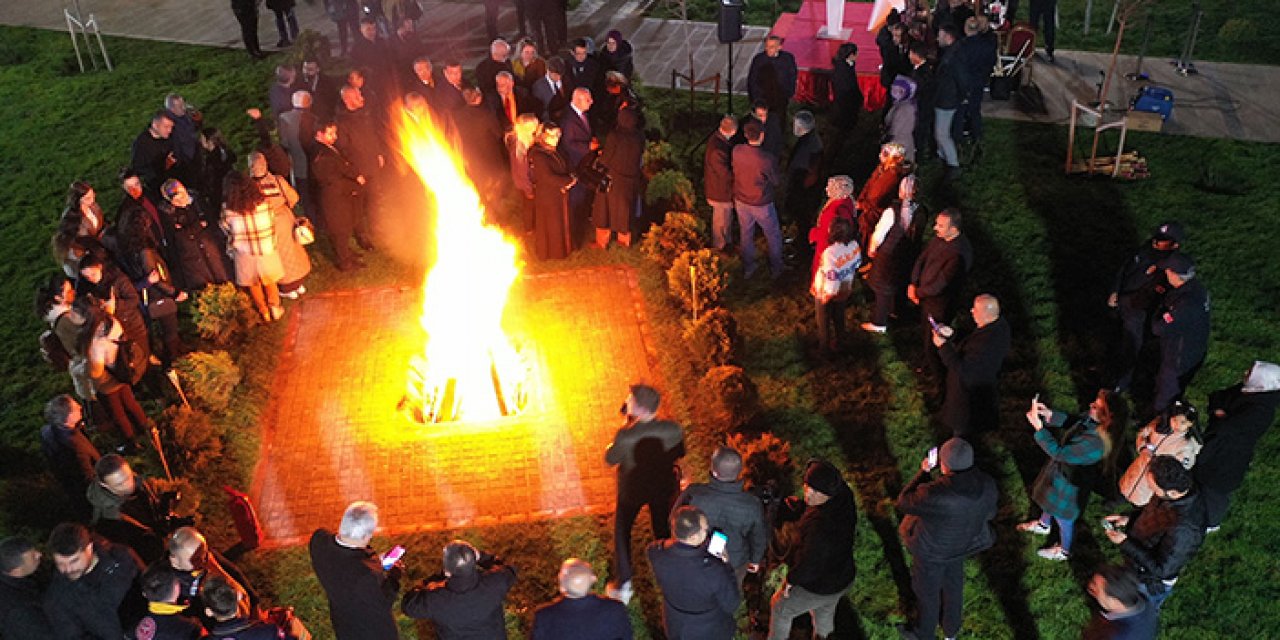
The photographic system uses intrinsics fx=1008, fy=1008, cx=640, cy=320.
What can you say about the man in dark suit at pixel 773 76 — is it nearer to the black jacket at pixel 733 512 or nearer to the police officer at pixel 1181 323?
the police officer at pixel 1181 323

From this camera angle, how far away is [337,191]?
12.1m

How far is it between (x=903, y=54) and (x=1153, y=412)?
7325 mm

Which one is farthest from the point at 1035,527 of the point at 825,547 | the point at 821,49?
the point at 821,49

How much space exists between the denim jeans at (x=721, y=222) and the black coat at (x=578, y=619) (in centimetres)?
678

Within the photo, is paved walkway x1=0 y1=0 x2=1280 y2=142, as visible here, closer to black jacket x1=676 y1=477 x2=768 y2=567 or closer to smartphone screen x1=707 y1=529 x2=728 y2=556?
black jacket x1=676 y1=477 x2=768 y2=567

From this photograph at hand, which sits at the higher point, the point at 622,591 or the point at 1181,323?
the point at 1181,323

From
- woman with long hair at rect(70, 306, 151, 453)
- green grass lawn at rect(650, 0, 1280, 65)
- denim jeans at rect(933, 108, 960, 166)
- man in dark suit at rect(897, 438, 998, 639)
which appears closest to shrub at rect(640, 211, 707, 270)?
denim jeans at rect(933, 108, 960, 166)

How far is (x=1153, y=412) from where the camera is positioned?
9.93 meters

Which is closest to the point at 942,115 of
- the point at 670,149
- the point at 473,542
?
the point at 670,149

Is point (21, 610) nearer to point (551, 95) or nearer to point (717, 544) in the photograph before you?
point (717, 544)

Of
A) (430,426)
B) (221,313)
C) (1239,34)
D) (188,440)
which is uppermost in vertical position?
(1239,34)

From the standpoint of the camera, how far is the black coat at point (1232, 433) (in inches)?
311

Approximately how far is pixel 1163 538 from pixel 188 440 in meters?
8.56

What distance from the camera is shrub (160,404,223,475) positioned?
9789mm
